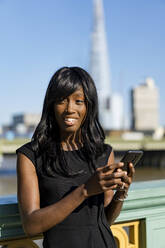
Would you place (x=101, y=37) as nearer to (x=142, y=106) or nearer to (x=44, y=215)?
(x=142, y=106)

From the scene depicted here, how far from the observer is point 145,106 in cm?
14950

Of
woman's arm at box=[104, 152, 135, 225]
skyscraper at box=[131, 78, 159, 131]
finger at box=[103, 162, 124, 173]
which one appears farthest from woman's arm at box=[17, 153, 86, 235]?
skyscraper at box=[131, 78, 159, 131]

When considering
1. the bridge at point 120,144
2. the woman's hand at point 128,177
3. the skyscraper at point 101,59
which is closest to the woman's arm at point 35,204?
the woman's hand at point 128,177

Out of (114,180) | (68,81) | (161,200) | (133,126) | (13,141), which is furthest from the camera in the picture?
(133,126)

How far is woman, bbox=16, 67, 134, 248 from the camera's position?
5.98 ft

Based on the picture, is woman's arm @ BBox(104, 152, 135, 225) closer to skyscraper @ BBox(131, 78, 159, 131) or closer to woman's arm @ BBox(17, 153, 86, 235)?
woman's arm @ BBox(17, 153, 86, 235)

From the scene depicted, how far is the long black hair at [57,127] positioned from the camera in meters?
2.03

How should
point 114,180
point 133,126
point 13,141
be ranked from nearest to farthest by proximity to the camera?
point 114,180, point 13,141, point 133,126

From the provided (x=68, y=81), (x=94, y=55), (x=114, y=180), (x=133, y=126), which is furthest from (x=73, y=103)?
(x=94, y=55)

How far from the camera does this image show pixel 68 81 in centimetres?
203

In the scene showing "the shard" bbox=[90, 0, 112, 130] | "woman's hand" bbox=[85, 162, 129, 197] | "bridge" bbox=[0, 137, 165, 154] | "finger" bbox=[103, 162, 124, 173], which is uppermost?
"the shard" bbox=[90, 0, 112, 130]

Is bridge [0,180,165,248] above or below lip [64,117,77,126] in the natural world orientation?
below

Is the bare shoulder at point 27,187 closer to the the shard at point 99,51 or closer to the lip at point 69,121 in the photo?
the lip at point 69,121

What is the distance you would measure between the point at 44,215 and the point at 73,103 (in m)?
0.59
